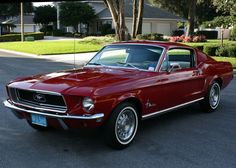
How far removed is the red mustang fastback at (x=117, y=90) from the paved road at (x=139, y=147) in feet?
1.14

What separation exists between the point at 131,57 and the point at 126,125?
1.43m

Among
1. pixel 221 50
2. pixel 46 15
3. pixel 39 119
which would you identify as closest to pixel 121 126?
pixel 39 119

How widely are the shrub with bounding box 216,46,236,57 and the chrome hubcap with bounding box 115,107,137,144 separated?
15.5 m

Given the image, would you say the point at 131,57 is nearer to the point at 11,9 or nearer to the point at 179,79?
the point at 179,79

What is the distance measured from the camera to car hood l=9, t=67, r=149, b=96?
5188 millimetres

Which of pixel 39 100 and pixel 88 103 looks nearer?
pixel 88 103

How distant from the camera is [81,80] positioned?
555 cm

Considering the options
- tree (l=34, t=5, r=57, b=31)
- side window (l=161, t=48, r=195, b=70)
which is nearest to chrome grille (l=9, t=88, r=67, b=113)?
side window (l=161, t=48, r=195, b=70)

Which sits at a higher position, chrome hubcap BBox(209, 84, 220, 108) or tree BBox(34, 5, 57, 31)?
tree BBox(34, 5, 57, 31)

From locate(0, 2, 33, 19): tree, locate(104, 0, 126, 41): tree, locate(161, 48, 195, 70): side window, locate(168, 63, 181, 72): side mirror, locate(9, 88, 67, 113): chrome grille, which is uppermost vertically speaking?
locate(0, 2, 33, 19): tree

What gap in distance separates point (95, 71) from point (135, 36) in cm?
3035

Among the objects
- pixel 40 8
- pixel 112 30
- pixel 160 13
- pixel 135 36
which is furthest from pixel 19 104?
pixel 40 8

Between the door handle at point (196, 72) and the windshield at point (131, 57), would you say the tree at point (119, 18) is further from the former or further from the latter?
the windshield at point (131, 57)

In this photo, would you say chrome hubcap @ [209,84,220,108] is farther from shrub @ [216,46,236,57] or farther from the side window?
shrub @ [216,46,236,57]
